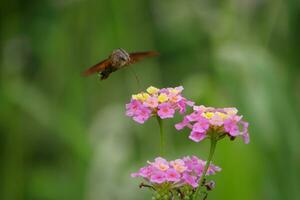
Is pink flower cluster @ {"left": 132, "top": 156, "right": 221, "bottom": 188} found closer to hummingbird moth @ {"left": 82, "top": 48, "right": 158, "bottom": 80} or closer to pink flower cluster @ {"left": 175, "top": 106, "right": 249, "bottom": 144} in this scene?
pink flower cluster @ {"left": 175, "top": 106, "right": 249, "bottom": 144}

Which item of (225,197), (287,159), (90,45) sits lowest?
(225,197)

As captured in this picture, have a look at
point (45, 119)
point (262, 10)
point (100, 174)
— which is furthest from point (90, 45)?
point (262, 10)

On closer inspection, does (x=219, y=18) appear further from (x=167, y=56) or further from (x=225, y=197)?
(x=225, y=197)

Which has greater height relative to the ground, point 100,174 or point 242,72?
point 242,72

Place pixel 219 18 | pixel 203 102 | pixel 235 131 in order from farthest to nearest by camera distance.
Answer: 1. pixel 219 18
2. pixel 203 102
3. pixel 235 131

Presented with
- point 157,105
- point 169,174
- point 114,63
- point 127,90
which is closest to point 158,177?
point 169,174

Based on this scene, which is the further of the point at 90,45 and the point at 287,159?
the point at 90,45

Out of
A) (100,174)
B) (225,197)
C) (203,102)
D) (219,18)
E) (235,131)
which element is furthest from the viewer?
(219,18)

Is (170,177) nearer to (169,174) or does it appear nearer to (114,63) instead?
(169,174)
